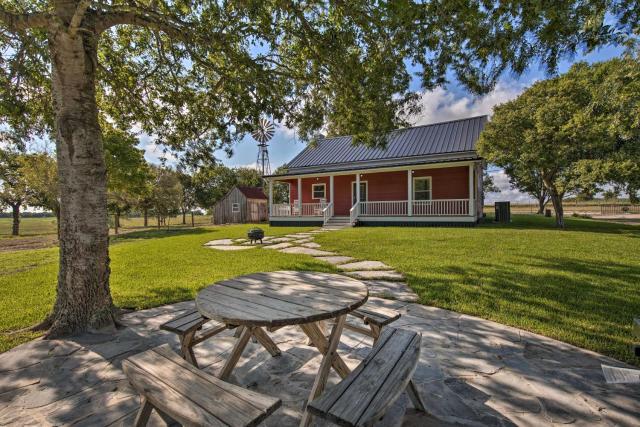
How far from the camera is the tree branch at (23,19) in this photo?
9.35 feet

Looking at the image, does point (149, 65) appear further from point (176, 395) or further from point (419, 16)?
point (176, 395)

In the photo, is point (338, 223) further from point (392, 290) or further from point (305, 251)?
point (392, 290)

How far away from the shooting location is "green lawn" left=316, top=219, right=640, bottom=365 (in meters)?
3.02

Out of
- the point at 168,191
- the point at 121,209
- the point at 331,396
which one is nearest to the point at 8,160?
the point at 121,209

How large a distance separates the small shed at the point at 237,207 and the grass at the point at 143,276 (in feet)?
64.2

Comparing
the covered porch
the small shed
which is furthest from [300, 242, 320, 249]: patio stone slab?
the small shed

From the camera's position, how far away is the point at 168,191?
24.0 m

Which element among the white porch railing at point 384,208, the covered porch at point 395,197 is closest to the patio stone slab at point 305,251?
the covered porch at point 395,197

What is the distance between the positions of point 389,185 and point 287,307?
51.0 ft

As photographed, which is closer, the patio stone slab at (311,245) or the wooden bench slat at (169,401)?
the wooden bench slat at (169,401)

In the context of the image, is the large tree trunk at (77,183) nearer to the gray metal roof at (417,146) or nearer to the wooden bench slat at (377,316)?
the wooden bench slat at (377,316)

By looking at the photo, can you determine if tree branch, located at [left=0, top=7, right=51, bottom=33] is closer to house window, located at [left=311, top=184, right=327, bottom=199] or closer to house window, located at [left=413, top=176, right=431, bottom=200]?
house window, located at [left=413, top=176, right=431, bottom=200]

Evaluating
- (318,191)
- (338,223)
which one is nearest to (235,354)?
(338,223)

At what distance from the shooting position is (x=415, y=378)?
85.7 inches
